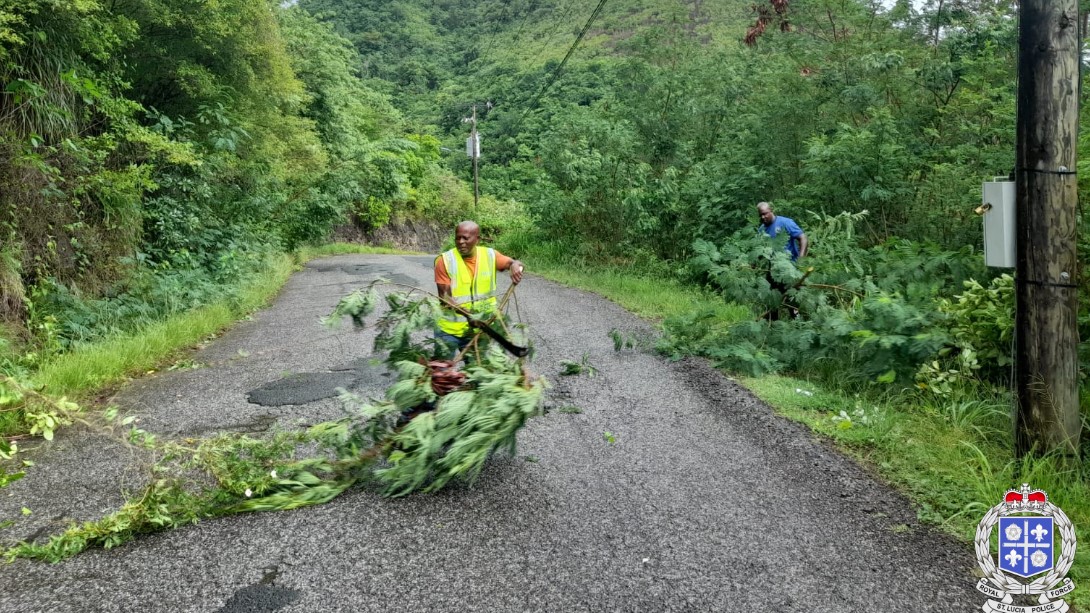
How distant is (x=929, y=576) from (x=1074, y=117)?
112 inches

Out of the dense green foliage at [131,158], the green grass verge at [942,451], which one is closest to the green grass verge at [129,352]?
the dense green foliage at [131,158]

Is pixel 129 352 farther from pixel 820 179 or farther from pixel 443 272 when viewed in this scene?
pixel 820 179

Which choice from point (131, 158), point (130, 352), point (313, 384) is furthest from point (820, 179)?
point (131, 158)

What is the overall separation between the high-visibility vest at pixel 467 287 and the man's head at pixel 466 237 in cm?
5

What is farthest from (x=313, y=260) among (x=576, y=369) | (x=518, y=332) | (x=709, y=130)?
(x=518, y=332)

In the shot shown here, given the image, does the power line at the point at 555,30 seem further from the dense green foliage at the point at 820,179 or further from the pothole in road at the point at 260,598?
the pothole in road at the point at 260,598

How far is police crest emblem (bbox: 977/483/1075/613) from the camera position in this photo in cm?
333

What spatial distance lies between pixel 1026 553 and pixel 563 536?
2432mm

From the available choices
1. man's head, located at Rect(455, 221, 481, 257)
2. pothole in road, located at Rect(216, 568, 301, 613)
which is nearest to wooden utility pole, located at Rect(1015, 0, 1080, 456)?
man's head, located at Rect(455, 221, 481, 257)

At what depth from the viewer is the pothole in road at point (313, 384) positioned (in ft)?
22.0

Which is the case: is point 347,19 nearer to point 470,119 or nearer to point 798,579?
point 470,119

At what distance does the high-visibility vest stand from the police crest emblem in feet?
10.6

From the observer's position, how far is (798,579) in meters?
3.46

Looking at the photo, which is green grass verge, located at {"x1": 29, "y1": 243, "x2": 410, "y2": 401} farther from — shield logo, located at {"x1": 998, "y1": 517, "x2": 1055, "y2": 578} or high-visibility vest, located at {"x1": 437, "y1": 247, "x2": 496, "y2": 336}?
shield logo, located at {"x1": 998, "y1": 517, "x2": 1055, "y2": 578}
